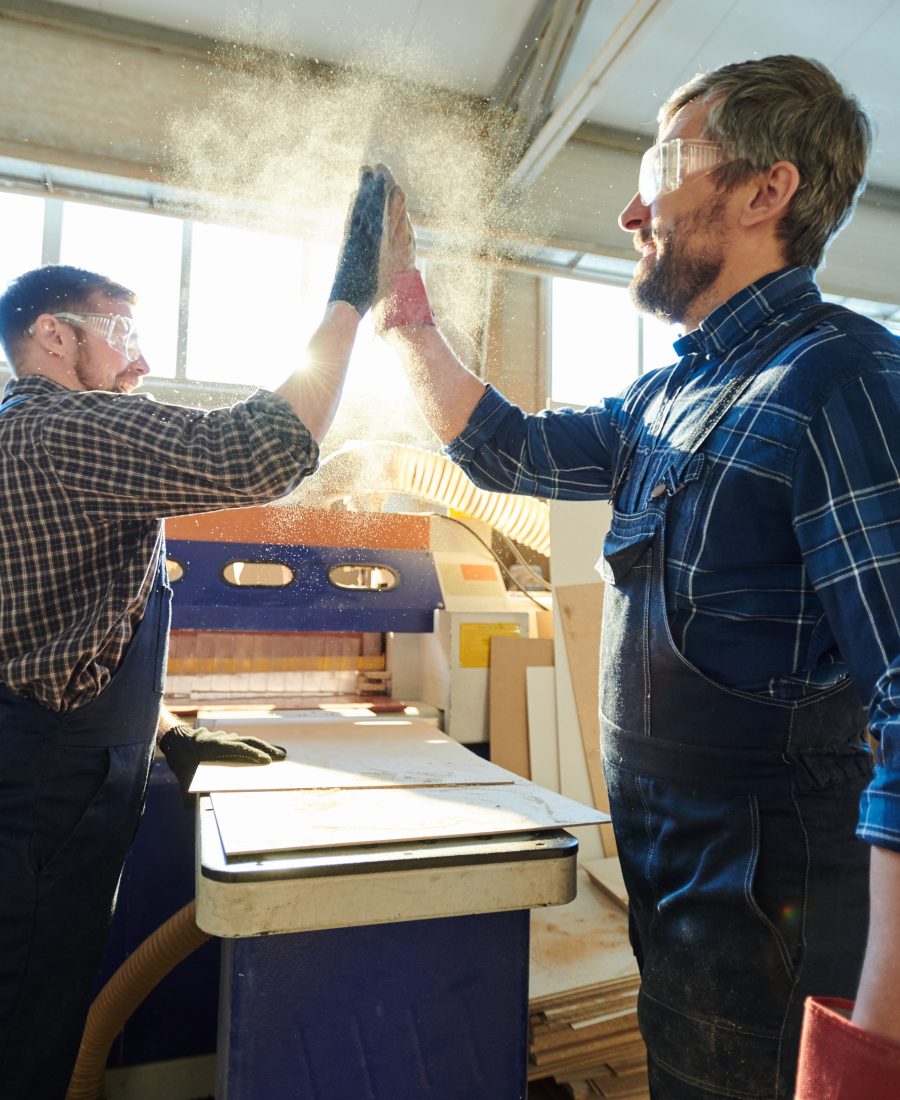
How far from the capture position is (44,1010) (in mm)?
1483

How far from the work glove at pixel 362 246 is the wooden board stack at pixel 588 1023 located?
1607mm

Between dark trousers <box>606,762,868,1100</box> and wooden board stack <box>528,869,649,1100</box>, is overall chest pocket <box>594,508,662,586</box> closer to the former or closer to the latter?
dark trousers <box>606,762,868,1100</box>

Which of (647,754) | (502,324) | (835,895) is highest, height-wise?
(502,324)

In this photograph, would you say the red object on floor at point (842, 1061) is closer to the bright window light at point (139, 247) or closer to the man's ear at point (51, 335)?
the man's ear at point (51, 335)

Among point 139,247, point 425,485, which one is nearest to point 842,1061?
point 425,485

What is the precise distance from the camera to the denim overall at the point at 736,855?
0.96m

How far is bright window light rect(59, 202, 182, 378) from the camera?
5047 millimetres

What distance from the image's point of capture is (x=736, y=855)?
3.23 feet

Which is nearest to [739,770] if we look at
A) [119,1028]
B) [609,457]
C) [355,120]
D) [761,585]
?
[761,585]

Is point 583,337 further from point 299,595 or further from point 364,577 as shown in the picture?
point 299,595

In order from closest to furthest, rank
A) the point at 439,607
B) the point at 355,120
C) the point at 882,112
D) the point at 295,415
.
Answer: the point at 295,415 → the point at 439,607 → the point at 355,120 → the point at 882,112

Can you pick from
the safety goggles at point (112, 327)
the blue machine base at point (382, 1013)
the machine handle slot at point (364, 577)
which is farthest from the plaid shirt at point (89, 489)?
the machine handle slot at point (364, 577)

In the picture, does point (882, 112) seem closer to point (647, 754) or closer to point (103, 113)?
point (103, 113)

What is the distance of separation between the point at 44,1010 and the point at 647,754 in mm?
1260
